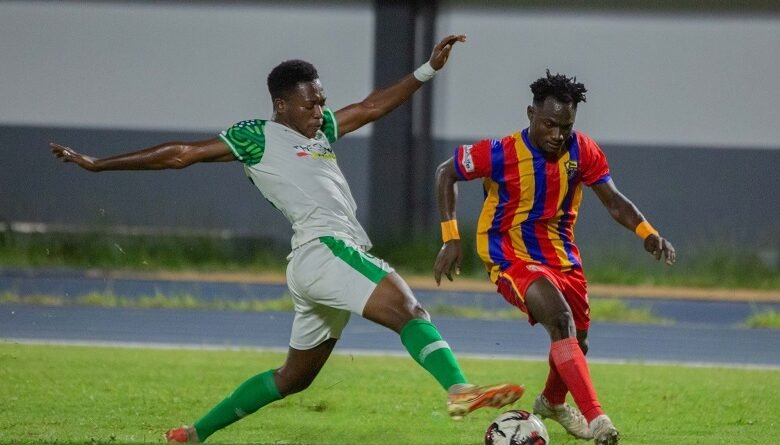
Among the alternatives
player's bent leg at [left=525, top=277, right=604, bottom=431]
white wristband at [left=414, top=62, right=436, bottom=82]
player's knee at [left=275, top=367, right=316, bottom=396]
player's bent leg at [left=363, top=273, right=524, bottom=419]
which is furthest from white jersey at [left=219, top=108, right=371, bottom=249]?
player's bent leg at [left=525, top=277, right=604, bottom=431]

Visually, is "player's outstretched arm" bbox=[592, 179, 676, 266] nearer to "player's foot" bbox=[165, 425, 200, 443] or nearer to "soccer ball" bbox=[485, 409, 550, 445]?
"soccer ball" bbox=[485, 409, 550, 445]

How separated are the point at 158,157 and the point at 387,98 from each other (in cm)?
128

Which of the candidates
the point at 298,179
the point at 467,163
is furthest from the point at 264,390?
the point at 467,163

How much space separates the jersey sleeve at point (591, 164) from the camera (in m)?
6.21

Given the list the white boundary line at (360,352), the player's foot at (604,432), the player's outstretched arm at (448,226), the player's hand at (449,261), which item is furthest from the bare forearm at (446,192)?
the white boundary line at (360,352)

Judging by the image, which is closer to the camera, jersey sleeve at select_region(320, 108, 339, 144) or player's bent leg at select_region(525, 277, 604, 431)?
player's bent leg at select_region(525, 277, 604, 431)

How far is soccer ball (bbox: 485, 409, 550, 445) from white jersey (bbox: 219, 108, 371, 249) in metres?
1.03

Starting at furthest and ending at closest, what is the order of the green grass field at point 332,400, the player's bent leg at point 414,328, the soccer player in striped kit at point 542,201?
the green grass field at point 332,400, the soccer player in striped kit at point 542,201, the player's bent leg at point 414,328

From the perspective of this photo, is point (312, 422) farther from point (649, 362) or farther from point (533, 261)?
point (649, 362)

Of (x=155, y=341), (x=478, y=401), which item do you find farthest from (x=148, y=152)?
(x=155, y=341)

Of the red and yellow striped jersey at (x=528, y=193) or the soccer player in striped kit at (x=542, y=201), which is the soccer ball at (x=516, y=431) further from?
the red and yellow striped jersey at (x=528, y=193)

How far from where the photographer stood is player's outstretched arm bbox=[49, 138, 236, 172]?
17.5 ft

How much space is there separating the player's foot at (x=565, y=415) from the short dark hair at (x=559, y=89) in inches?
Answer: 64.3

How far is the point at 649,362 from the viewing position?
409 inches
